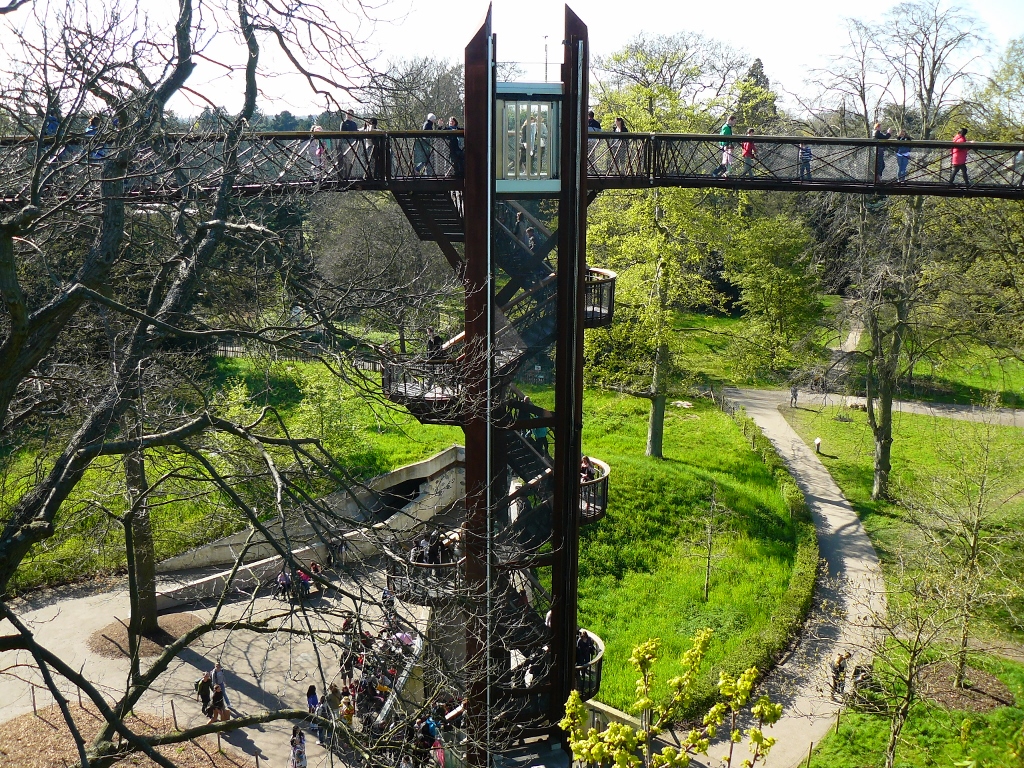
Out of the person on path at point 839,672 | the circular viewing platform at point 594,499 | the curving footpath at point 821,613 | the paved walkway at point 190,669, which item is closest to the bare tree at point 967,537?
the curving footpath at point 821,613

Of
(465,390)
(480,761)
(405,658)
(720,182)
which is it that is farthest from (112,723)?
(720,182)

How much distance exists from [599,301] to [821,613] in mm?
9573

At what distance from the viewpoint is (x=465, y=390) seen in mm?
9828

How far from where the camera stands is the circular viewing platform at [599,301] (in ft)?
40.5

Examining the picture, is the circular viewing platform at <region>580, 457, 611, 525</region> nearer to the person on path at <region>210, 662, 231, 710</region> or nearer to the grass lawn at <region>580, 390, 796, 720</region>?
the grass lawn at <region>580, 390, 796, 720</region>

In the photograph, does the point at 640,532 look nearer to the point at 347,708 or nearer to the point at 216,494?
the point at 216,494

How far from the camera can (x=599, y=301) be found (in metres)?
12.5

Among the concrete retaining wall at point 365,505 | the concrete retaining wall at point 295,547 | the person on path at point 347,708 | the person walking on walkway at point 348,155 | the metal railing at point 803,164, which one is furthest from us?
the concrete retaining wall at point 365,505

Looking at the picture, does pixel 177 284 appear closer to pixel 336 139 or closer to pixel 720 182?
pixel 336 139

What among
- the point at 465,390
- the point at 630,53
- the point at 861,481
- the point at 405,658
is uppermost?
the point at 630,53

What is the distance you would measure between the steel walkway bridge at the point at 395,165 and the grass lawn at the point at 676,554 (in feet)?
28.0

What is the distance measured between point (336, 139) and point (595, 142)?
4.94m

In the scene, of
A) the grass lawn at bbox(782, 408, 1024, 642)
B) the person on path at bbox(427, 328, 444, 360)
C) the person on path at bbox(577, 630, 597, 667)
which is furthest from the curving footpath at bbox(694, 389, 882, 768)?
the person on path at bbox(427, 328, 444, 360)

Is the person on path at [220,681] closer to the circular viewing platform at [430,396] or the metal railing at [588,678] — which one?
the metal railing at [588,678]
